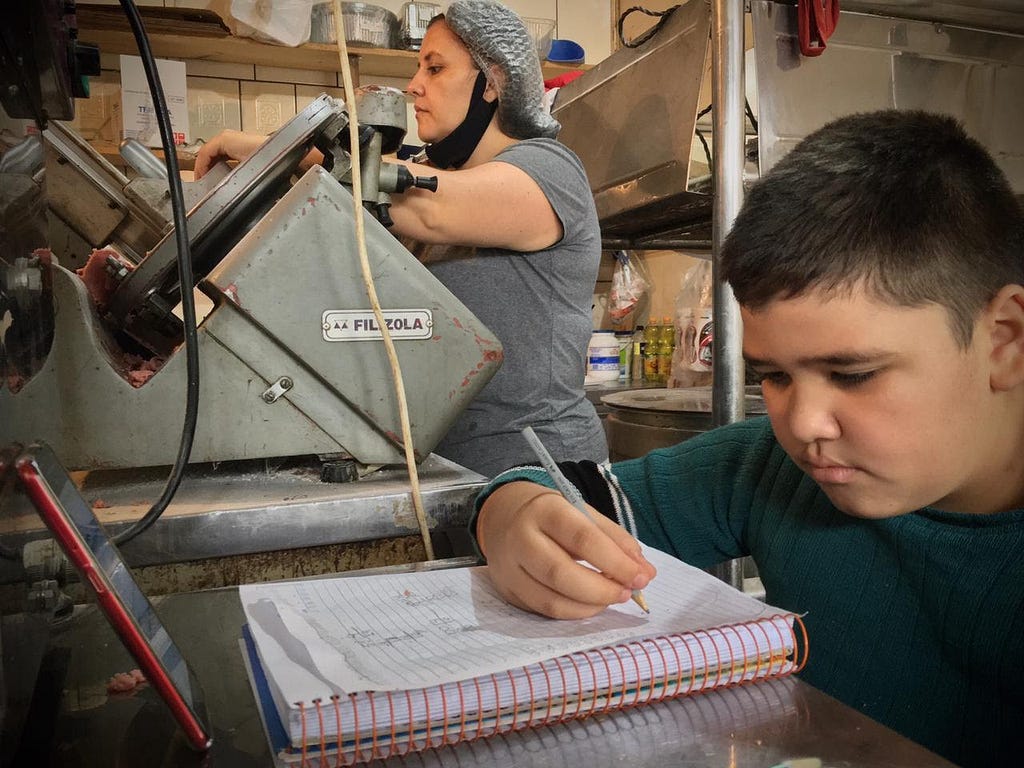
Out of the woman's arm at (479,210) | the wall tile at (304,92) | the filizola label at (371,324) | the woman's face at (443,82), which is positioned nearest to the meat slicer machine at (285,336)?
the filizola label at (371,324)

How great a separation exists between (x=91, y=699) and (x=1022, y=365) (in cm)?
71

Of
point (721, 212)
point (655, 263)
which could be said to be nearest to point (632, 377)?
point (655, 263)

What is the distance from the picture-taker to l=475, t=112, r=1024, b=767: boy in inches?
22.7

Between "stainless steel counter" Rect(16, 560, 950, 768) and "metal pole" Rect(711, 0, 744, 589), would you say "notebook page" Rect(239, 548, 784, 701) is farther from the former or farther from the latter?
"metal pole" Rect(711, 0, 744, 589)

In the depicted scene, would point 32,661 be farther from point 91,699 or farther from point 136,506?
point 136,506

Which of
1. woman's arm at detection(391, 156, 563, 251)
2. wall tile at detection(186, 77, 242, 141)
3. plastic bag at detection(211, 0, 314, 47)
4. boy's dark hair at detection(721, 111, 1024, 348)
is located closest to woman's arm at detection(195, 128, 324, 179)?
woman's arm at detection(391, 156, 563, 251)

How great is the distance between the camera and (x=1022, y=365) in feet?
1.96

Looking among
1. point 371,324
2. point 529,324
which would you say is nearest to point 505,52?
point 529,324

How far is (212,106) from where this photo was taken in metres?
2.76

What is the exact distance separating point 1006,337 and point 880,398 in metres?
0.13

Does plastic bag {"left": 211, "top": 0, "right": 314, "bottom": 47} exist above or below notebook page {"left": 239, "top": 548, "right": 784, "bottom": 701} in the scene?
above

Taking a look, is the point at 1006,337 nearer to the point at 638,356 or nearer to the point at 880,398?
the point at 880,398

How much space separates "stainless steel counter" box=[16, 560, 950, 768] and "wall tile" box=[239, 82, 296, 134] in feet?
8.73

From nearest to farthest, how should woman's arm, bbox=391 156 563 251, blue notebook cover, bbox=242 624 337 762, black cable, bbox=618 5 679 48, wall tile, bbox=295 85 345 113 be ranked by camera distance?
blue notebook cover, bbox=242 624 337 762 → woman's arm, bbox=391 156 563 251 → black cable, bbox=618 5 679 48 → wall tile, bbox=295 85 345 113
